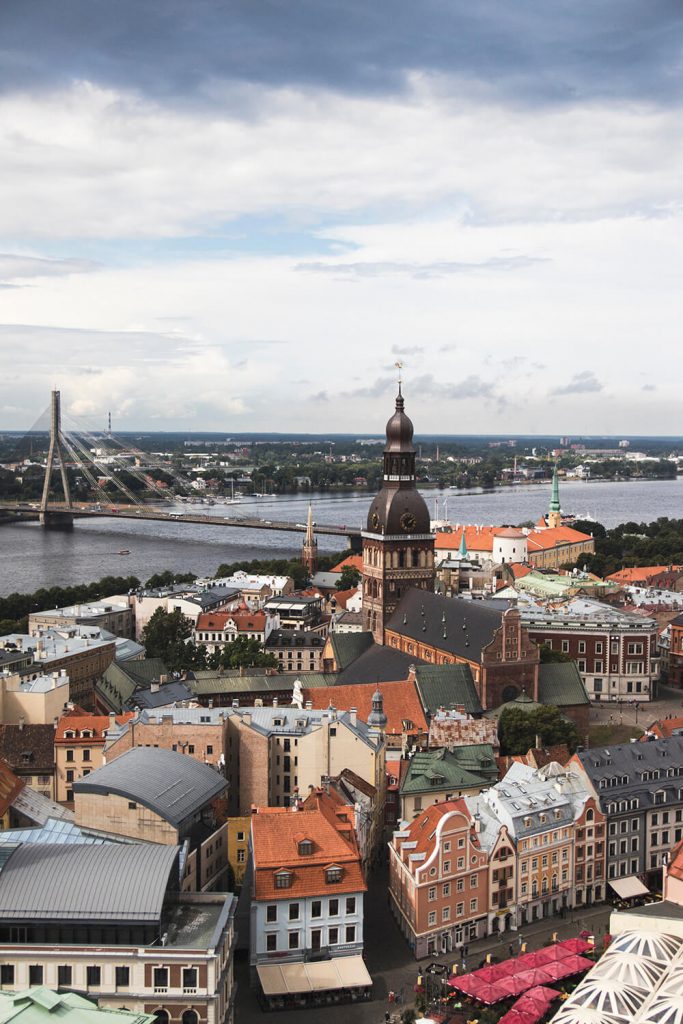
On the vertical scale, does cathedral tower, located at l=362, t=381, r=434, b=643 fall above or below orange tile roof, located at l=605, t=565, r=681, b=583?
above

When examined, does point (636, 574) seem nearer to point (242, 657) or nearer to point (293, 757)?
point (242, 657)

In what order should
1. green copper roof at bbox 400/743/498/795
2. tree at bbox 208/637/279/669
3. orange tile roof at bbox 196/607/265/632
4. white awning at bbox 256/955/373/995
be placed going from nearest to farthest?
white awning at bbox 256/955/373/995, green copper roof at bbox 400/743/498/795, tree at bbox 208/637/279/669, orange tile roof at bbox 196/607/265/632

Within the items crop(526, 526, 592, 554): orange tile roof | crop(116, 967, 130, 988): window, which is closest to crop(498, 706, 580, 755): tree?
crop(116, 967, 130, 988): window

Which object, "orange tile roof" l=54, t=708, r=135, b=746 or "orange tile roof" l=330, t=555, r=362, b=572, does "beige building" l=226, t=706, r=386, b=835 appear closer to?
"orange tile roof" l=54, t=708, r=135, b=746

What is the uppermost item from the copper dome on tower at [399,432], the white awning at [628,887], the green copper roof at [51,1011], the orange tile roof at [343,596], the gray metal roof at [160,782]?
the copper dome on tower at [399,432]

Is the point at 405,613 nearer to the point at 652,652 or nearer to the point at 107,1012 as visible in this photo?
the point at 652,652

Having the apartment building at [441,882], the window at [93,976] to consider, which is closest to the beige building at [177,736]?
the apartment building at [441,882]

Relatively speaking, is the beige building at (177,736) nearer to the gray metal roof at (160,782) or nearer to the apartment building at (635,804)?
the gray metal roof at (160,782)
